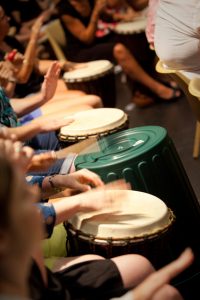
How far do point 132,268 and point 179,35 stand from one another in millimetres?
1305

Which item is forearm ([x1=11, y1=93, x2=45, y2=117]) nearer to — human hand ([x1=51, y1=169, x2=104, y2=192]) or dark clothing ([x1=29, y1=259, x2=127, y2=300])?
human hand ([x1=51, y1=169, x2=104, y2=192])

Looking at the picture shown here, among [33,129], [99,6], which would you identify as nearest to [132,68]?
[99,6]

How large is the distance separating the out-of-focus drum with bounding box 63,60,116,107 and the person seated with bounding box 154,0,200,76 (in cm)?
103

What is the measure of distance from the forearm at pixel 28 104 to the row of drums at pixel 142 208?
0.51 meters

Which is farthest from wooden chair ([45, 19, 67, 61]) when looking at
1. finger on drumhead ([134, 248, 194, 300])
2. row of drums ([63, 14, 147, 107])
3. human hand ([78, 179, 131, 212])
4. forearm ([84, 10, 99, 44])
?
finger on drumhead ([134, 248, 194, 300])

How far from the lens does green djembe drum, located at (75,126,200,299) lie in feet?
6.94

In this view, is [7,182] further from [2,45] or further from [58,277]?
[2,45]

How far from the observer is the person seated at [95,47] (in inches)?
181

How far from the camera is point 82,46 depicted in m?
4.81

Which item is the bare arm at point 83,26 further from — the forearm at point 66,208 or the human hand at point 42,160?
the forearm at point 66,208

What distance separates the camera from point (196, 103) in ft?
7.85

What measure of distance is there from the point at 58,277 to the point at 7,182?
0.69 m

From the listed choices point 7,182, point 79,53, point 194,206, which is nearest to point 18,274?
point 7,182

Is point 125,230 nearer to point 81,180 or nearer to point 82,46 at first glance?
point 81,180
